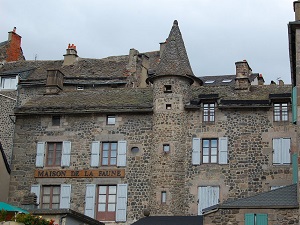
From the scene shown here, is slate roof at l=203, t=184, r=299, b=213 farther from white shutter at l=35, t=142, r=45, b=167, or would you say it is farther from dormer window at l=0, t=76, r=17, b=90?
dormer window at l=0, t=76, r=17, b=90

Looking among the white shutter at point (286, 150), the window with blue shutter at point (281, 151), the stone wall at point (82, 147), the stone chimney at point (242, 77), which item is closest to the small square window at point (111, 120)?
the stone wall at point (82, 147)

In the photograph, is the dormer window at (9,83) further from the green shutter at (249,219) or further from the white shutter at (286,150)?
the green shutter at (249,219)

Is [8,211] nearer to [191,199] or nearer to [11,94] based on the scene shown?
[191,199]

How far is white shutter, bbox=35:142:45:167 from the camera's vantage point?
3348cm

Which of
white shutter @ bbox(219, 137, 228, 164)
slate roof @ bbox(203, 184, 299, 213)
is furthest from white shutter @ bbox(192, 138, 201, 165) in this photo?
slate roof @ bbox(203, 184, 299, 213)

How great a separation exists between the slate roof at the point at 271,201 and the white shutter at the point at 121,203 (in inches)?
324

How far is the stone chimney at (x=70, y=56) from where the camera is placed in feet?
149

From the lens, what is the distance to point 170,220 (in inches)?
1174

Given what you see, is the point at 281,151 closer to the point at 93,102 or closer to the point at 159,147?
the point at 159,147

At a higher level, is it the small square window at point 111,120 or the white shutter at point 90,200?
the small square window at point 111,120

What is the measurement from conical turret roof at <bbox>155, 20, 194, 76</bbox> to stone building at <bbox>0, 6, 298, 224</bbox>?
6 cm

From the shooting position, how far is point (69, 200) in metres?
32.6

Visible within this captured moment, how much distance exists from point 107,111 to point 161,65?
3.27 meters

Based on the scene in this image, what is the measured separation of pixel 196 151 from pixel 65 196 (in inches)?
246
